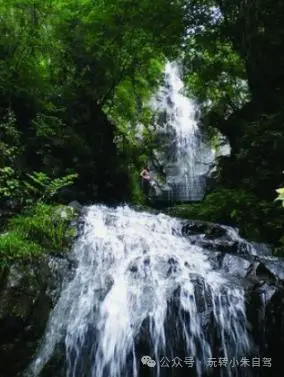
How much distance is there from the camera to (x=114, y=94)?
14.9 meters

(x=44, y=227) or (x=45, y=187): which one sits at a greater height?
A: (x=45, y=187)

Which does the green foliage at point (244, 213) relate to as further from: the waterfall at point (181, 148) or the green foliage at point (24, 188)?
the waterfall at point (181, 148)

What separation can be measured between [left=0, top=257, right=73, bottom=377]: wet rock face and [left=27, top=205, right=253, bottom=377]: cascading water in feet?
0.56

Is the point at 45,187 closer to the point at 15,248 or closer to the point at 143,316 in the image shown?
the point at 15,248

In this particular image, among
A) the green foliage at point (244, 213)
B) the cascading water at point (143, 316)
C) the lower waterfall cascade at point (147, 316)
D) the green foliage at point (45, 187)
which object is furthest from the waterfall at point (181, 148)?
the cascading water at point (143, 316)

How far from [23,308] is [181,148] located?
55.7 ft

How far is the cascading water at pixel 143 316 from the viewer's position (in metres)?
5.74

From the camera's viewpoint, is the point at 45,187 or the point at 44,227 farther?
the point at 45,187

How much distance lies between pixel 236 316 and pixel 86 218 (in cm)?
423

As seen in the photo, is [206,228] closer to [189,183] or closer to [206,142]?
[189,183]

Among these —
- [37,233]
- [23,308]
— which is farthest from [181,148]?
[23,308]

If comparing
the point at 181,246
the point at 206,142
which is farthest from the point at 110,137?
the point at 206,142

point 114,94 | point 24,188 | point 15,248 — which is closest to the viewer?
point 15,248

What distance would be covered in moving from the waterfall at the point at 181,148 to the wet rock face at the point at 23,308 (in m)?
14.1
